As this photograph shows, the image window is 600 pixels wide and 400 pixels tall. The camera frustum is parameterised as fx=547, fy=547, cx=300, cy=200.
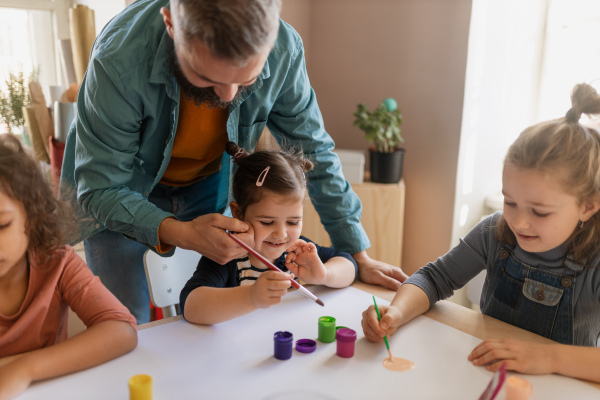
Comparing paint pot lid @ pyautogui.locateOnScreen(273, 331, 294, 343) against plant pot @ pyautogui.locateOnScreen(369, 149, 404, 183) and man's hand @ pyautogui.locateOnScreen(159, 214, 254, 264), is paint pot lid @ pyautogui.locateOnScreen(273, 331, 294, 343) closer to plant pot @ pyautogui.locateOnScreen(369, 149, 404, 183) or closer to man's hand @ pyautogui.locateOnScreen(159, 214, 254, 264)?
man's hand @ pyautogui.locateOnScreen(159, 214, 254, 264)

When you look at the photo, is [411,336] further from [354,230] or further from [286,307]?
[354,230]

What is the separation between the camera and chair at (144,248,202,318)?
1329 millimetres

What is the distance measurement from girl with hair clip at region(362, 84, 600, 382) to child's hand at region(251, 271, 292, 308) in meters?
0.18

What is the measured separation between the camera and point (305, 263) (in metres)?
1.23

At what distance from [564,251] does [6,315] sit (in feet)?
3.51

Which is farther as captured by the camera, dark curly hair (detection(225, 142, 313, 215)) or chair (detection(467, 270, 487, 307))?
chair (detection(467, 270, 487, 307))

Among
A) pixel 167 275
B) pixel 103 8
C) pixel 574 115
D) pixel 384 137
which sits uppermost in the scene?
pixel 103 8

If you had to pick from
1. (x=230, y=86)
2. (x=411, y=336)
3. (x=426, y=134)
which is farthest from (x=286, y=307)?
(x=426, y=134)

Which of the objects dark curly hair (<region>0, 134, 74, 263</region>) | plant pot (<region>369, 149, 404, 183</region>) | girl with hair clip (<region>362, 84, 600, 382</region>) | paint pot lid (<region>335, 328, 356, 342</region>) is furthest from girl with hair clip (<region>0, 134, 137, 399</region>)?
plant pot (<region>369, 149, 404, 183</region>)

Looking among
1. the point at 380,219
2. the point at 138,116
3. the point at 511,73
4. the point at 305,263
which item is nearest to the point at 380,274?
the point at 305,263

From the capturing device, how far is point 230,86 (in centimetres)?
99

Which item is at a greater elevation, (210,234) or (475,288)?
(210,234)

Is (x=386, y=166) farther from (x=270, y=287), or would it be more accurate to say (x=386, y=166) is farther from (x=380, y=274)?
(x=270, y=287)

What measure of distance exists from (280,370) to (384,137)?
162 cm
